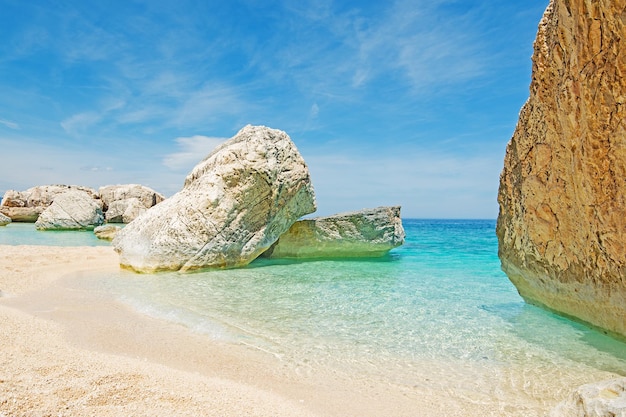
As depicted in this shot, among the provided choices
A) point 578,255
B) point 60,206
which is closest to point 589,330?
point 578,255

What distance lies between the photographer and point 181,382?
3.61 metres

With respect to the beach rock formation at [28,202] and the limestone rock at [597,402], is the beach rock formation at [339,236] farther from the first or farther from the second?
the beach rock formation at [28,202]

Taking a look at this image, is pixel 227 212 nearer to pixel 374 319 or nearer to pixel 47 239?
pixel 374 319

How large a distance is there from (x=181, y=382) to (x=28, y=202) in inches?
1742

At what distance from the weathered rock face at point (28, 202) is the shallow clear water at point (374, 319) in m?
34.8

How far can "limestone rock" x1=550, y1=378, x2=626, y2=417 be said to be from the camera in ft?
7.68

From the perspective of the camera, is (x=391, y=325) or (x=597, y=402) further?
(x=391, y=325)

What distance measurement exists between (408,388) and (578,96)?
3840 mm

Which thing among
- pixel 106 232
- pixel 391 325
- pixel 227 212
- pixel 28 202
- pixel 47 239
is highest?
pixel 28 202

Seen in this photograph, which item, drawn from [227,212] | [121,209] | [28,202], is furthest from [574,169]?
[28,202]

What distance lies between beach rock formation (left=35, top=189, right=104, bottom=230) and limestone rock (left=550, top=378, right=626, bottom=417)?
106 ft

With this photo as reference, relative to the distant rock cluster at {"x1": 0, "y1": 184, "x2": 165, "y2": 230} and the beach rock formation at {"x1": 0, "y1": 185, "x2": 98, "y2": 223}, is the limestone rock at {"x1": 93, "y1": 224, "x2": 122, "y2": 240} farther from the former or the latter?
the beach rock formation at {"x1": 0, "y1": 185, "x2": 98, "y2": 223}

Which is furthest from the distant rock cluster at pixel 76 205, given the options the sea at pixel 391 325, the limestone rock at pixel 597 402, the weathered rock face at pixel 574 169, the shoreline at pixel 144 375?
the limestone rock at pixel 597 402

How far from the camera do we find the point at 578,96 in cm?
463
